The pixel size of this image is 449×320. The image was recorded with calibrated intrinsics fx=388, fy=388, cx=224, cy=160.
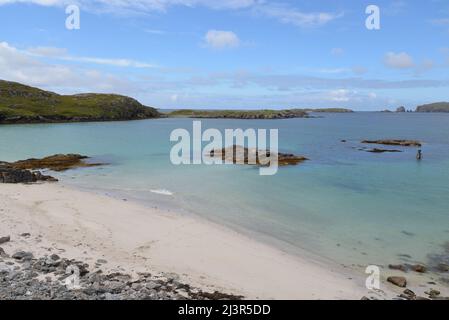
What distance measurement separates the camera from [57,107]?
15700cm

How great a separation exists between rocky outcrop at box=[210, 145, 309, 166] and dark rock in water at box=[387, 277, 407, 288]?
35234 millimetres

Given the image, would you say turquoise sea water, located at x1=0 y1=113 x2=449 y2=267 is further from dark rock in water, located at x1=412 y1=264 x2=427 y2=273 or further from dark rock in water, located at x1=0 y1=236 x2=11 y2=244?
dark rock in water, located at x1=0 y1=236 x2=11 y2=244

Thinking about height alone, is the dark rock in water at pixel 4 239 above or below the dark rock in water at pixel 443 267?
above

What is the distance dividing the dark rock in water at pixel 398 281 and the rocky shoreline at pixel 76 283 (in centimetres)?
774

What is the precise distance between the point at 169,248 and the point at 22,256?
6.75m

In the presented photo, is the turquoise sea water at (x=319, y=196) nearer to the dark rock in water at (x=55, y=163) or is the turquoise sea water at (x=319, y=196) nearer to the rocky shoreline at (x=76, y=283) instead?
the dark rock in water at (x=55, y=163)

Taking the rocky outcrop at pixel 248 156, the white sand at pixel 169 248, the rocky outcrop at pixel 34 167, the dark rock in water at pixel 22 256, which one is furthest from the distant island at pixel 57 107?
the dark rock in water at pixel 22 256

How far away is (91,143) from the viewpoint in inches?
3071

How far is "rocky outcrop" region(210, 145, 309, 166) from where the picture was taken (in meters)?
54.2

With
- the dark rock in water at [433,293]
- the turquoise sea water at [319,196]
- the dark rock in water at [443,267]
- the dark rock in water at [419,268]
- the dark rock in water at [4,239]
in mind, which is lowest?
the dark rock in water at [443,267]

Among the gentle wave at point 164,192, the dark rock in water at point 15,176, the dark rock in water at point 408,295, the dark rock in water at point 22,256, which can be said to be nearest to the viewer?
the dark rock in water at point 408,295

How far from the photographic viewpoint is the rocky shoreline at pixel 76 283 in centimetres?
1284

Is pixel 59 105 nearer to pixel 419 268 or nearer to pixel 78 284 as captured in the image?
pixel 78 284

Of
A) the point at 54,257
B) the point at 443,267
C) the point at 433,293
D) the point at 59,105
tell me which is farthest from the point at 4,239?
the point at 59,105
